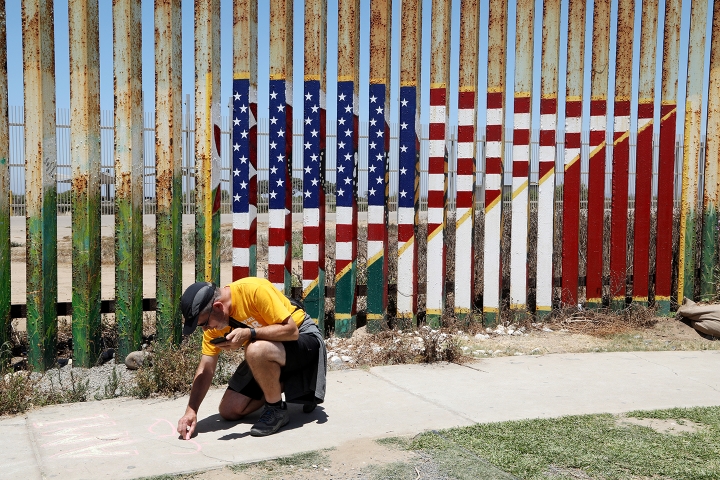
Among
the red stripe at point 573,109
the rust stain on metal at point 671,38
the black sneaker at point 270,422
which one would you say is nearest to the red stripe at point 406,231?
the red stripe at point 573,109

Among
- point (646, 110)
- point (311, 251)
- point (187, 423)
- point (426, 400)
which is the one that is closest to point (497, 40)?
point (646, 110)

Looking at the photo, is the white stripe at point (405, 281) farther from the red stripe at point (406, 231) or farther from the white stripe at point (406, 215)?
the white stripe at point (406, 215)

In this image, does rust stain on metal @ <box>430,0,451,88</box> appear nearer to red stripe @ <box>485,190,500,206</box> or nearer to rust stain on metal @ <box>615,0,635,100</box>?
red stripe @ <box>485,190,500,206</box>

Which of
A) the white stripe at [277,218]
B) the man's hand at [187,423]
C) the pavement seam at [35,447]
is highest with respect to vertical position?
the white stripe at [277,218]

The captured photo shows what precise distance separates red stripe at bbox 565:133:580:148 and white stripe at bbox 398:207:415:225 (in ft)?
6.27

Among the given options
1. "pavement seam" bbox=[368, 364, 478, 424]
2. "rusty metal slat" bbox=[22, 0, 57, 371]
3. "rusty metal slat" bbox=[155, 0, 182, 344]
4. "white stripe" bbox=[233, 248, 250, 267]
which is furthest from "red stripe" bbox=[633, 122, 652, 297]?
"rusty metal slat" bbox=[22, 0, 57, 371]

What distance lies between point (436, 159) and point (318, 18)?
5.90 feet

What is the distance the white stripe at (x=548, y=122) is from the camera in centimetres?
806

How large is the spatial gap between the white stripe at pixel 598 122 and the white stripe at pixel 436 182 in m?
1.84

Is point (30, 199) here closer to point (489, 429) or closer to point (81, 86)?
point (81, 86)

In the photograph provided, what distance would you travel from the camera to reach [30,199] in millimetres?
6336

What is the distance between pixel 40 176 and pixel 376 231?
10.2 ft

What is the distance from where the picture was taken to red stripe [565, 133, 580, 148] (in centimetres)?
819

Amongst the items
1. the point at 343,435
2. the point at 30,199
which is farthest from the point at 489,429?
the point at 30,199
